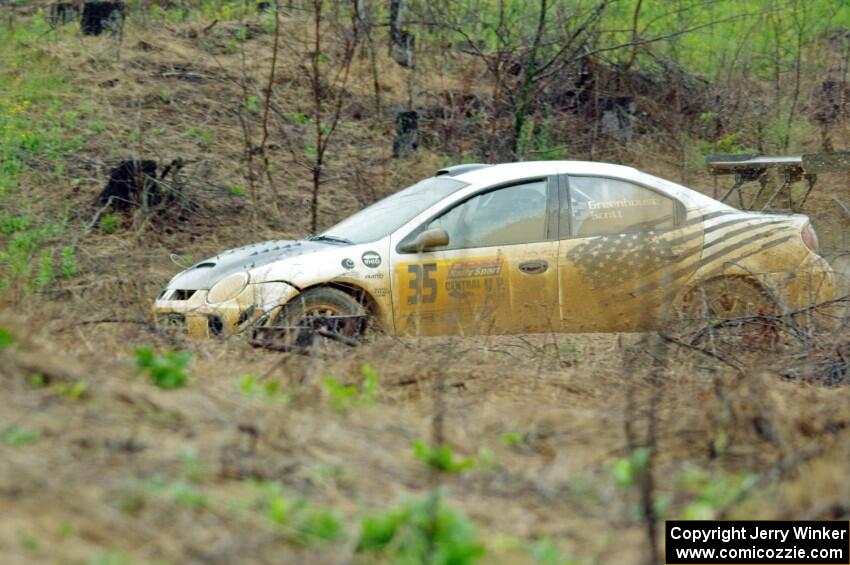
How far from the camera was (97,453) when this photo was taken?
4016 mm

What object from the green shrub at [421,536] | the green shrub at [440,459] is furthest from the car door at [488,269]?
the green shrub at [421,536]

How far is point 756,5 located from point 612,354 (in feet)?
40.6

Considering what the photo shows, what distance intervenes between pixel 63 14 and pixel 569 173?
35.0 ft

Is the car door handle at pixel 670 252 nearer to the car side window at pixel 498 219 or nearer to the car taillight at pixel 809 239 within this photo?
the car side window at pixel 498 219

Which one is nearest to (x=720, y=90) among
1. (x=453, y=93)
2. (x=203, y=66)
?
(x=453, y=93)

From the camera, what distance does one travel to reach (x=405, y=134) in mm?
14414

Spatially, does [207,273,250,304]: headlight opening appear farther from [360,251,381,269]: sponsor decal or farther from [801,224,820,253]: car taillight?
[801,224,820,253]: car taillight

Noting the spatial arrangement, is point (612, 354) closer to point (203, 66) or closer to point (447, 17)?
point (447, 17)

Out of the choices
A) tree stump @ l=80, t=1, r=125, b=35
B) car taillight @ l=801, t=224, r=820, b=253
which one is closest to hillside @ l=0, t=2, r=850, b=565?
car taillight @ l=801, t=224, r=820, b=253

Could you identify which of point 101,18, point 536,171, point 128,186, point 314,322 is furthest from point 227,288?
point 101,18

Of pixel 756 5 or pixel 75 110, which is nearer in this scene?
pixel 75 110

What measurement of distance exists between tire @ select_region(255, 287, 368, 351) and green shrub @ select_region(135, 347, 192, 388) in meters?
1.04

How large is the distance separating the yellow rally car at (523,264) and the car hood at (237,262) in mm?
14

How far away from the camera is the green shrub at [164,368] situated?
484cm
